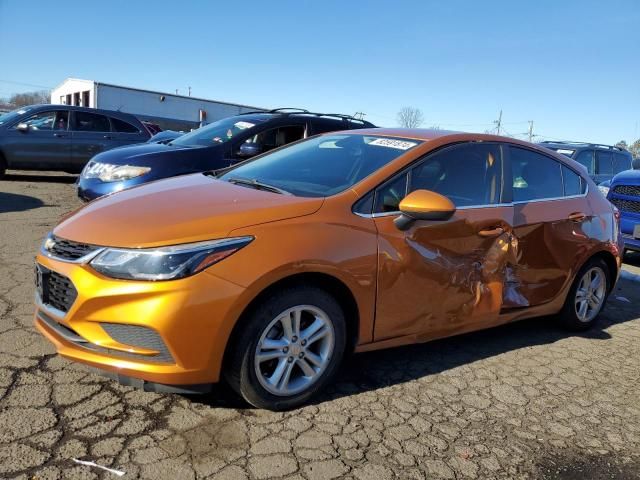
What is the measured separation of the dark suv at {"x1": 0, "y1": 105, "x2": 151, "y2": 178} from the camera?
1069cm

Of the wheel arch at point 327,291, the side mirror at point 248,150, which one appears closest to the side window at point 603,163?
the side mirror at point 248,150

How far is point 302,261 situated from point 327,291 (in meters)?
0.30

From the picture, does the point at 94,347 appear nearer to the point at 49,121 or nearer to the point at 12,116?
the point at 49,121

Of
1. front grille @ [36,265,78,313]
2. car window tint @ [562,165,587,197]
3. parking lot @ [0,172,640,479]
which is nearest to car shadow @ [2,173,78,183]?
parking lot @ [0,172,640,479]

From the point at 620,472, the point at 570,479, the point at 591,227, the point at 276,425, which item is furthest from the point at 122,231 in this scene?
the point at 591,227

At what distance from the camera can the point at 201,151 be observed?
6.43m

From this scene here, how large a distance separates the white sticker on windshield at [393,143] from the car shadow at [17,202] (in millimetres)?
6061

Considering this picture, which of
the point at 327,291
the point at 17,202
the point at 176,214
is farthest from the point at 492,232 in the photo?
the point at 17,202

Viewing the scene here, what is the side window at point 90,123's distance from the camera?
1129cm

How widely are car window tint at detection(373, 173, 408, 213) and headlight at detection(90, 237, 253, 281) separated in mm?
1054

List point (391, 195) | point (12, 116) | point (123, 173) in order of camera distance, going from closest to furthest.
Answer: point (391, 195) → point (123, 173) → point (12, 116)

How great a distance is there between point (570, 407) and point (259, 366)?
201 centimetres

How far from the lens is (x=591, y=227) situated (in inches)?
181

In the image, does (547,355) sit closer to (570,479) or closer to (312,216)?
(570,479)
